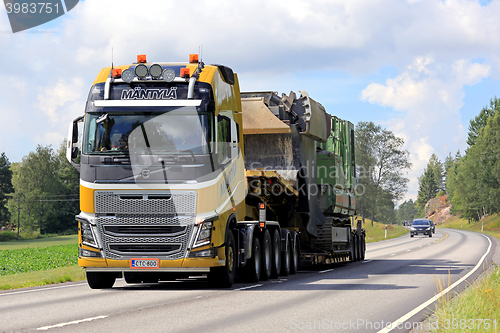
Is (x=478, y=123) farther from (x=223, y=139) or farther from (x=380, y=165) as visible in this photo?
(x=223, y=139)

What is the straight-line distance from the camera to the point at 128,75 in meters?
12.8

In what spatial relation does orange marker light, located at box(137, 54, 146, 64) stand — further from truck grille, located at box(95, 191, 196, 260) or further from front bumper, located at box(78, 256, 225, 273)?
front bumper, located at box(78, 256, 225, 273)

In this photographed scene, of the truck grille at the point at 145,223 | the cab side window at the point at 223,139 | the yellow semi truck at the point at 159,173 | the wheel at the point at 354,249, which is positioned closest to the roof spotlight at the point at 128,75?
the yellow semi truck at the point at 159,173

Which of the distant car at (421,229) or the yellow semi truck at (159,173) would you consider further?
the distant car at (421,229)

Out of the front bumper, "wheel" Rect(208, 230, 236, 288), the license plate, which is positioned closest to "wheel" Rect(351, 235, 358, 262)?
"wheel" Rect(208, 230, 236, 288)

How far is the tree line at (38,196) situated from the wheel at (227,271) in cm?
9602

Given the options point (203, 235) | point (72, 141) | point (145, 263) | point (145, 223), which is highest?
point (72, 141)

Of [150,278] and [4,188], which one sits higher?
[4,188]

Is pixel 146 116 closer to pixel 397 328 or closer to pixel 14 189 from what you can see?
pixel 397 328

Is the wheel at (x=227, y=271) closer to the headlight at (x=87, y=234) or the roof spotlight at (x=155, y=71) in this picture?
the headlight at (x=87, y=234)

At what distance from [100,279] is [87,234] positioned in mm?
1582

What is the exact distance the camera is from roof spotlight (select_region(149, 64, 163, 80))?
12.9 m

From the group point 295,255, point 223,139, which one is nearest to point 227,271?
point 223,139

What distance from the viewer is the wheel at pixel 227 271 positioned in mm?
13203
